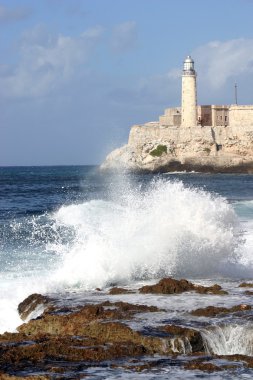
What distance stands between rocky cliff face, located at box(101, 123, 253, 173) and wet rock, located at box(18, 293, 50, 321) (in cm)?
5336

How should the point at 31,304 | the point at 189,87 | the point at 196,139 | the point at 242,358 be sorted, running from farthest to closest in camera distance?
1. the point at 196,139
2. the point at 189,87
3. the point at 31,304
4. the point at 242,358

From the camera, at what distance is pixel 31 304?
9797 millimetres

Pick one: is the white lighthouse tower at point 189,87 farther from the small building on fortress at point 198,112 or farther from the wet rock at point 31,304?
the wet rock at point 31,304

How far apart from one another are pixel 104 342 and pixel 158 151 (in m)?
58.9

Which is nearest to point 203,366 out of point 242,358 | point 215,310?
point 242,358

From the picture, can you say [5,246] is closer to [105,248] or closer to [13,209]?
[105,248]

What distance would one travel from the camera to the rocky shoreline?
6.78m

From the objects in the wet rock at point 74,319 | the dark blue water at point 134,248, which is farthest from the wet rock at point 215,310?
the dark blue water at point 134,248

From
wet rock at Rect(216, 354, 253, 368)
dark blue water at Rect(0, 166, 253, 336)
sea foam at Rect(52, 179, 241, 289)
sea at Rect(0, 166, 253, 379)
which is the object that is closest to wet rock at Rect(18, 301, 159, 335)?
sea at Rect(0, 166, 253, 379)

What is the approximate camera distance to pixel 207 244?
12867mm

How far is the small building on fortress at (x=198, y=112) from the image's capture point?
62022 mm

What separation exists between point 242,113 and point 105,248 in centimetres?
5147

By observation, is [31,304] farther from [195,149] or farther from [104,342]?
[195,149]

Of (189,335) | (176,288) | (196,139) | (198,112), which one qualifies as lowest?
(189,335)
